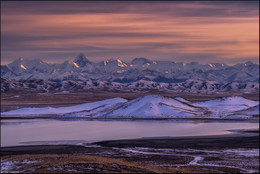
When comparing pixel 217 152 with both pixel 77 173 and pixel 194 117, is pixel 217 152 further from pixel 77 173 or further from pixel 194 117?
pixel 194 117

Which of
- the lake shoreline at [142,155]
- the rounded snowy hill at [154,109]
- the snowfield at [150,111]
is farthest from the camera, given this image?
the rounded snowy hill at [154,109]

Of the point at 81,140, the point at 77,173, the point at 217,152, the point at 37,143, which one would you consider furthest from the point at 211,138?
the point at 77,173

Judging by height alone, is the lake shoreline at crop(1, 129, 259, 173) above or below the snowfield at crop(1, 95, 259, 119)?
below

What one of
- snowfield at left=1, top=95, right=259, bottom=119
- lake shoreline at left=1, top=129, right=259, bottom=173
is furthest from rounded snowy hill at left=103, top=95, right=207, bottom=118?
lake shoreline at left=1, top=129, right=259, bottom=173

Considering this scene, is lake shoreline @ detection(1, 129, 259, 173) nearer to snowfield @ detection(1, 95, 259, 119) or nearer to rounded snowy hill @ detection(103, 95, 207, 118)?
snowfield @ detection(1, 95, 259, 119)

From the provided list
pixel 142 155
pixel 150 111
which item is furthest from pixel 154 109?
pixel 142 155

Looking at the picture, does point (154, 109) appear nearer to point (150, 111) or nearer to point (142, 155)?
point (150, 111)

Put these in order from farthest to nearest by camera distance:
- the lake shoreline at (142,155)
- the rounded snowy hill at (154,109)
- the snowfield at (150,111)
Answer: the rounded snowy hill at (154,109), the snowfield at (150,111), the lake shoreline at (142,155)

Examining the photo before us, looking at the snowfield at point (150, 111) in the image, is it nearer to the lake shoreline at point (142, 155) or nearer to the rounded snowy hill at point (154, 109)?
the rounded snowy hill at point (154, 109)

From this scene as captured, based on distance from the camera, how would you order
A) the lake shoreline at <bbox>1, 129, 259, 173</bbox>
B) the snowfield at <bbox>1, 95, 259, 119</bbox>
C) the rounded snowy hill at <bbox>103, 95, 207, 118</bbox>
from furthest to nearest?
the rounded snowy hill at <bbox>103, 95, 207, 118</bbox> → the snowfield at <bbox>1, 95, 259, 119</bbox> → the lake shoreline at <bbox>1, 129, 259, 173</bbox>

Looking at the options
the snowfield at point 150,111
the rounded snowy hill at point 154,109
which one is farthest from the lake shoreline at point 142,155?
the rounded snowy hill at point 154,109

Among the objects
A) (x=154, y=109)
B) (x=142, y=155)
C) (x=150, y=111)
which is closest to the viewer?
(x=142, y=155)

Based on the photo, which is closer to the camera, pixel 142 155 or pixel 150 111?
pixel 142 155

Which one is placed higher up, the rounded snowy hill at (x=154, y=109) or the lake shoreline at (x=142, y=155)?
the rounded snowy hill at (x=154, y=109)
